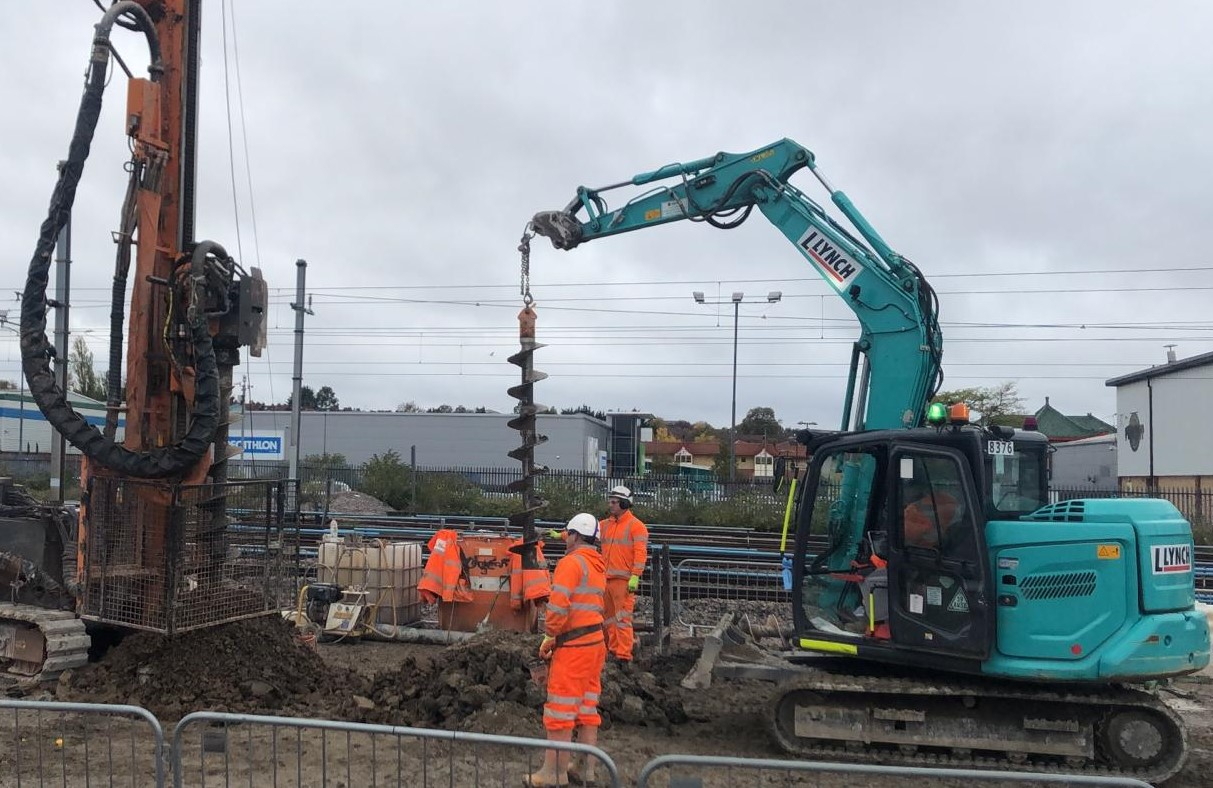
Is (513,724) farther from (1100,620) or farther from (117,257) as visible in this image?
(117,257)

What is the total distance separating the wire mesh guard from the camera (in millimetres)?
7340

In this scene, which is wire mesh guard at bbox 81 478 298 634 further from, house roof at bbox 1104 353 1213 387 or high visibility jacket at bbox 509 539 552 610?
house roof at bbox 1104 353 1213 387

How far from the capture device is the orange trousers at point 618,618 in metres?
8.48

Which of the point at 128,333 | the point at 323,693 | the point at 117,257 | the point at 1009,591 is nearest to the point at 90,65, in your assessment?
the point at 117,257

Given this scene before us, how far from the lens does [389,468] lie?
30188 mm

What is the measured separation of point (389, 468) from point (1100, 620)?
26.0m

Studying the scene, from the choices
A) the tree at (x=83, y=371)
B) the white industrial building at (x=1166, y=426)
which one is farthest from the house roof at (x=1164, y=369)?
the tree at (x=83, y=371)

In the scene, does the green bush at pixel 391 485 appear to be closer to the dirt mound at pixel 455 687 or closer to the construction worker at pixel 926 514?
the dirt mound at pixel 455 687

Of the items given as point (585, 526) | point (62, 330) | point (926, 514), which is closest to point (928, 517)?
point (926, 514)

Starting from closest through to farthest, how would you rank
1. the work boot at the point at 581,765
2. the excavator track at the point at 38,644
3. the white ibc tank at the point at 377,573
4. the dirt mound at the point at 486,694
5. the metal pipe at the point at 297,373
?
the work boot at the point at 581,765 → the dirt mound at the point at 486,694 → the excavator track at the point at 38,644 → the white ibc tank at the point at 377,573 → the metal pipe at the point at 297,373

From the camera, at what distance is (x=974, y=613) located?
6.41 meters

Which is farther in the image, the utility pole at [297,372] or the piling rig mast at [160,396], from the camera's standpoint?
the utility pole at [297,372]

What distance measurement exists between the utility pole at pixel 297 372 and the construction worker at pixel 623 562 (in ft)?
37.2

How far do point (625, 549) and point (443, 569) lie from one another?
2.54 m
